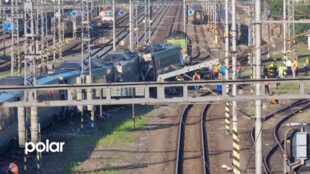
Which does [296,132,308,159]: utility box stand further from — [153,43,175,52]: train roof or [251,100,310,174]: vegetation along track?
[153,43,175,52]: train roof

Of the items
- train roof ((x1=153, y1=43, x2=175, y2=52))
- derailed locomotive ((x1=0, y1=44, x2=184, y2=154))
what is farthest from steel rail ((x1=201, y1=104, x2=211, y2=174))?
train roof ((x1=153, y1=43, x2=175, y2=52))

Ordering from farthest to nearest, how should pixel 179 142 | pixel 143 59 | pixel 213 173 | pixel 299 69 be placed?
pixel 299 69 → pixel 143 59 → pixel 179 142 → pixel 213 173

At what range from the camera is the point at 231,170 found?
20891 millimetres

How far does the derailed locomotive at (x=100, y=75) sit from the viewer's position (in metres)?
22.7

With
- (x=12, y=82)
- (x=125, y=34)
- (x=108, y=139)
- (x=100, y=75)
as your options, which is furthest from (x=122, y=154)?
(x=125, y=34)

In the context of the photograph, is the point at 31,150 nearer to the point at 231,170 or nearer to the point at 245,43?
the point at 231,170

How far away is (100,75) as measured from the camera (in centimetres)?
3253

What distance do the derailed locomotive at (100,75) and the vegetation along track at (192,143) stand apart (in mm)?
2815

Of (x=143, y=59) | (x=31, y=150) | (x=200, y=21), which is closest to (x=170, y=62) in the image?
(x=143, y=59)

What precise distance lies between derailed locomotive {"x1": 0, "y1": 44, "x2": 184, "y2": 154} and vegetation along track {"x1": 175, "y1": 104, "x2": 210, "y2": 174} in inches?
111

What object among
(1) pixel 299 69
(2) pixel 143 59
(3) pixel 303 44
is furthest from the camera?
(3) pixel 303 44

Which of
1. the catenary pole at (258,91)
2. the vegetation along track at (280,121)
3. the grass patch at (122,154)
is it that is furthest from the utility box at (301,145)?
the grass patch at (122,154)

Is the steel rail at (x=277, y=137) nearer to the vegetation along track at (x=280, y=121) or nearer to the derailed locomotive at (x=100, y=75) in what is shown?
the vegetation along track at (x=280, y=121)

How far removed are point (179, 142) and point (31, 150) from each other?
525 cm
